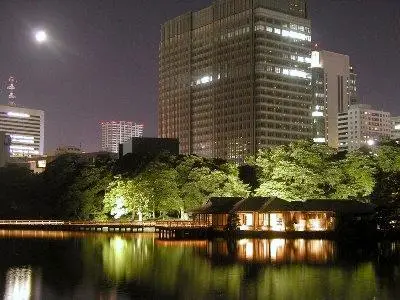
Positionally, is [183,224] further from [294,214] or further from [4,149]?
[4,149]

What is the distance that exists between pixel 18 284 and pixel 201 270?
11314 mm

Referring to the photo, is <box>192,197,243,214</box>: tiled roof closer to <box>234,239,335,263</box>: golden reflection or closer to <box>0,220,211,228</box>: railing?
<box>0,220,211,228</box>: railing

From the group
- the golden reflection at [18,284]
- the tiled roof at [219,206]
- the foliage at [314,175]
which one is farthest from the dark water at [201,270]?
the foliage at [314,175]

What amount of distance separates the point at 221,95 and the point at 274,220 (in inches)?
4277

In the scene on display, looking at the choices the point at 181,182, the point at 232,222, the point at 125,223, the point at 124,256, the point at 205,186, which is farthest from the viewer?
the point at 181,182

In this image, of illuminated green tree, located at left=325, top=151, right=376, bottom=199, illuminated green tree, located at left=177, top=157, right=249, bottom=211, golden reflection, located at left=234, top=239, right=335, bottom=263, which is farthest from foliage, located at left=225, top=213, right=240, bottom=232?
illuminated green tree, located at left=325, top=151, right=376, bottom=199

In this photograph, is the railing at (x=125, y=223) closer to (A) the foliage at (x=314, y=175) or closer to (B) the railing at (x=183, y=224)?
(B) the railing at (x=183, y=224)

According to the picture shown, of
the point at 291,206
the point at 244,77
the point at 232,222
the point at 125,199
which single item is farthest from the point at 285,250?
the point at 244,77

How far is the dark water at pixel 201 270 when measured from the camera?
105ft

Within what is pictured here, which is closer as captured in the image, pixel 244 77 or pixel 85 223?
pixel 85 223

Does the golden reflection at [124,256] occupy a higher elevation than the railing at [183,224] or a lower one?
lower

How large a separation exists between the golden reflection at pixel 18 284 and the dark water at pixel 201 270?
0.05m

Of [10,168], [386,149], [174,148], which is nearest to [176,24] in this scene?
[174,148]

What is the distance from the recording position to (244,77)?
164125mm
